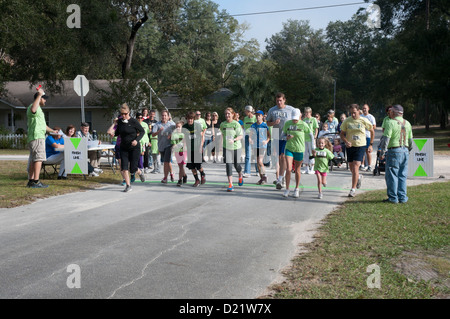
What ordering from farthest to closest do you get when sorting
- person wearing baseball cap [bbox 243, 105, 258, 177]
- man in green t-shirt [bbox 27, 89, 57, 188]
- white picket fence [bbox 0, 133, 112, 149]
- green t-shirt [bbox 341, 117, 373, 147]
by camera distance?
white picket fence [bbox 0, 133, 112, 149] < person wearing baseball cap [bbox 243, 105, 258, 177] < man in green t-shirt [bbox 27, 89, 57, 188] < green t-shirt [bbox 341, 117, 373, 147]

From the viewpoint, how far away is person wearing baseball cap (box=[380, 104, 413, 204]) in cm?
997

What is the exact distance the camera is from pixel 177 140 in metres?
13.2

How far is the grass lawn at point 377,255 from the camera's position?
493 cm

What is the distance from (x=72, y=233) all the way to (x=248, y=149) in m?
8.33

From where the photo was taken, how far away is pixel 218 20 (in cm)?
7856

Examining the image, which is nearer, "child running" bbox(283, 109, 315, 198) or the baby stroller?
"child running" bbox(283, 109, 315, 198)

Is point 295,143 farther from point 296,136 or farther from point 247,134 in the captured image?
point 247,134

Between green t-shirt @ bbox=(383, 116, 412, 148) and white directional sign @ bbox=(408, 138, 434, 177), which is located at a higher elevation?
green t-shirt @ bbox=(383, 116, 412, 148)

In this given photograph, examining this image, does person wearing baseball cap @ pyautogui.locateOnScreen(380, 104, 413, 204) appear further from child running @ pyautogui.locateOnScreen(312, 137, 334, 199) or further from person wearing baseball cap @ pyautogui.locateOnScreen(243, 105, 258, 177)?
person wearing baseball cap @ pyautogui.locateOnScreen(243, 105, 258, 177)

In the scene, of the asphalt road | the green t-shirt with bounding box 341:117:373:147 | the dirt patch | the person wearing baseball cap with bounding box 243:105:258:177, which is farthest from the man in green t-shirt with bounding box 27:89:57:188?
the dirt patch

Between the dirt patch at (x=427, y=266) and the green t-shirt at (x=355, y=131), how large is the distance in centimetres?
493

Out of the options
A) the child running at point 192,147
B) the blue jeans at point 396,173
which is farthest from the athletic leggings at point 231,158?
the blue jeans at point 396,173

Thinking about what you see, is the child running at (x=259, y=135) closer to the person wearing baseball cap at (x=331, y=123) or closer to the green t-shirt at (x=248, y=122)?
the green t-shirt at (x=248, y=122)
